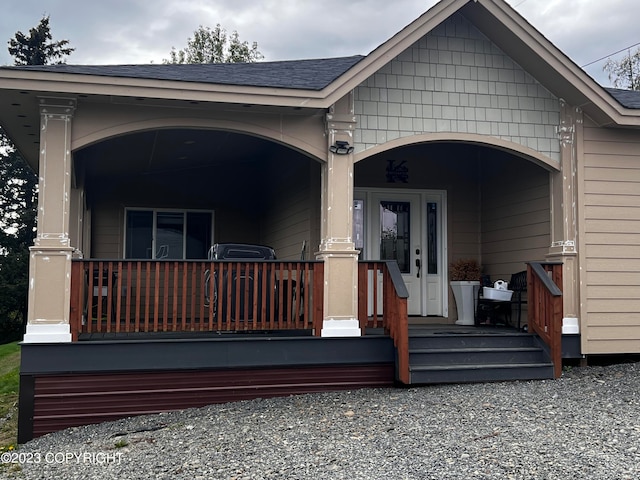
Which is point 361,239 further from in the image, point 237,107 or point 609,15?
point 609,15

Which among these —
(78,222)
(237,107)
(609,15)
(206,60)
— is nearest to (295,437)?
(237,107)

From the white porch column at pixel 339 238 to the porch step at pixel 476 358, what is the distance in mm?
785

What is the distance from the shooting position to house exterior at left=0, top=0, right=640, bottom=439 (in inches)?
246

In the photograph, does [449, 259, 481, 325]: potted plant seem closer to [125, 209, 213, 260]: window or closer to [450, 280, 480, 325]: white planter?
[450, 280, 480, 325]: white planter

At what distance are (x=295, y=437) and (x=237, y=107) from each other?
3.43 m

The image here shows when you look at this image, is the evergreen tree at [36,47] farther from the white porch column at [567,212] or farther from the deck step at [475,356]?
the deck step at [475,356]

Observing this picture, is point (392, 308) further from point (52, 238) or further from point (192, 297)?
point (52, 238)

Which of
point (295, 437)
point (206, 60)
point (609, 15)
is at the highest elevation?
point (609, 15)

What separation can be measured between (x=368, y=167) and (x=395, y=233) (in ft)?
3.35

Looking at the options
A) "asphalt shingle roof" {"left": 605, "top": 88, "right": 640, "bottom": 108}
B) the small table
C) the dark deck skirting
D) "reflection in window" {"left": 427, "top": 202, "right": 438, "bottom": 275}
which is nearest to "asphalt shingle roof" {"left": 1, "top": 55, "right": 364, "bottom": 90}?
"reflection in window" {"left": 427, "top": 202, "right": 438, "bottom": 275}

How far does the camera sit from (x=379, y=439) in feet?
16.3

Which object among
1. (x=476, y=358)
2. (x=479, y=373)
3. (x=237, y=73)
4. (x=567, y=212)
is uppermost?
(x=237, y=73)

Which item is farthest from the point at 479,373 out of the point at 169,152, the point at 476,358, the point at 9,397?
the point at 9,397

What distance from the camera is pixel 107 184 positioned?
1054 cm
